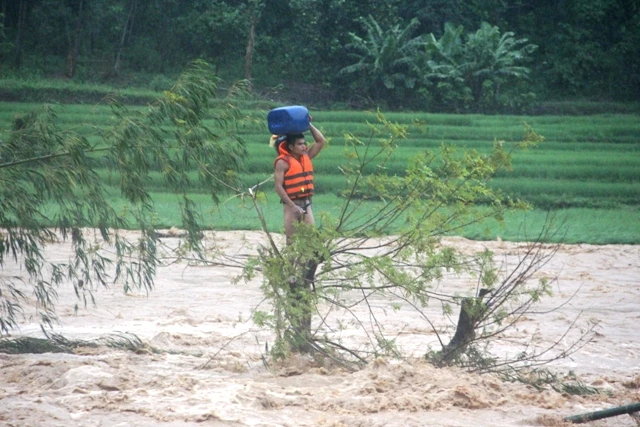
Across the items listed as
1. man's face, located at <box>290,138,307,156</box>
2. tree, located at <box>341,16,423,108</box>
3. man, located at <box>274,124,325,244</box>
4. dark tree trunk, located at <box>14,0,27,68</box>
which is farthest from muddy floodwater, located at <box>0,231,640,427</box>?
dark tree trunk, located at <box>14,0,27,68</box>

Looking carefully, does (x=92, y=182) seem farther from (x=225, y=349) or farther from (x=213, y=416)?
(x=213, y=416)

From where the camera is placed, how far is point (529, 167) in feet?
46.8

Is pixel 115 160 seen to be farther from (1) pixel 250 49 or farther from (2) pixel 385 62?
(2) pixel 385 62

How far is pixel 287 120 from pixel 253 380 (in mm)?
1440

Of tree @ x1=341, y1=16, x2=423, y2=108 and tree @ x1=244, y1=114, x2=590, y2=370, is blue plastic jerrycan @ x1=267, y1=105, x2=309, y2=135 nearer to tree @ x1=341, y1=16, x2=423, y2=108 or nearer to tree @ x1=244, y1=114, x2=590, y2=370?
tree @ x1=244, y1=114, x2=590, y2=370

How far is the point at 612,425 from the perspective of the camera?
420 cm

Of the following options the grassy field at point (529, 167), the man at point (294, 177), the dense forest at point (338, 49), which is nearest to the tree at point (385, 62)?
the dense forest at point (338, 49)

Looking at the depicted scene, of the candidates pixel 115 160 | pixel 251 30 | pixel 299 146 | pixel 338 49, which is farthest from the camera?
pixel 338 49

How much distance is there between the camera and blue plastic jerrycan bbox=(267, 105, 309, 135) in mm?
5043

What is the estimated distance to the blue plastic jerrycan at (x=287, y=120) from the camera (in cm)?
504

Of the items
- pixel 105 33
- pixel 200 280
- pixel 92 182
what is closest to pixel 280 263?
pixel 92 182

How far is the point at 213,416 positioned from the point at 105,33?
618 inches

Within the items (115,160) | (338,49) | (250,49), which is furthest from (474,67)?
(115,160)

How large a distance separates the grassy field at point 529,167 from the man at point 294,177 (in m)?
4.57
